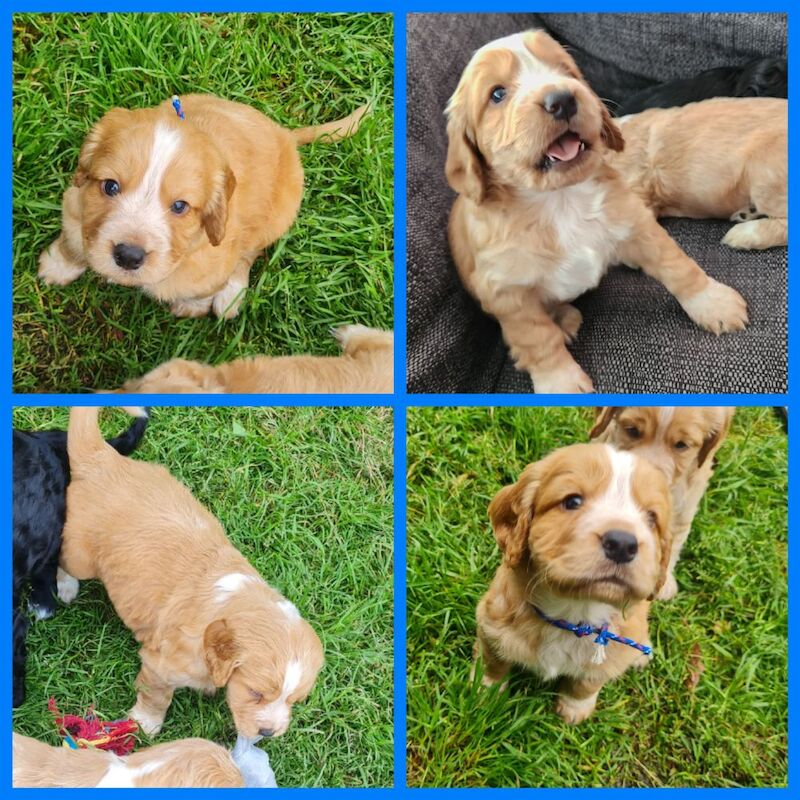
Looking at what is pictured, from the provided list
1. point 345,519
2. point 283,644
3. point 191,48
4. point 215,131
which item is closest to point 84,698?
point 283,644

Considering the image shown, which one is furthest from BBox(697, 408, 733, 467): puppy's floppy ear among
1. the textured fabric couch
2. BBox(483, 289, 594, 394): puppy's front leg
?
BBox(483, 289, 594, 394): puppy's front leg

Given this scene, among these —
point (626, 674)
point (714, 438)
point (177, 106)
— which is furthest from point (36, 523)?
point (714, 438)

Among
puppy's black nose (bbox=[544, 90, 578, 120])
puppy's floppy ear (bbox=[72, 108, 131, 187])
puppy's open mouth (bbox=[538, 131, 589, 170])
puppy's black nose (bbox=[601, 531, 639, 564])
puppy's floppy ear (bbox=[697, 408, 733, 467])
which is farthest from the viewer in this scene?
puppy's floppy ear (bbox=[697, 408, 733, 467])

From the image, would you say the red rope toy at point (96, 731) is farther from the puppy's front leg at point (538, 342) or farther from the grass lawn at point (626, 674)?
the puppy's front leg at point (538, 342)

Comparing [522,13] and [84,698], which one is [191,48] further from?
[84,698]

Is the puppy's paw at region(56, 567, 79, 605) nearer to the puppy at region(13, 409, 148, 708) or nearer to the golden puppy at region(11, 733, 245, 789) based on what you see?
the puppy at region(13, 409, 148, 708)

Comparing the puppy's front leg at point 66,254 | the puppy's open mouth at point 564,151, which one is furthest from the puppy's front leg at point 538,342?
the puppy's front leg at point 66,254
